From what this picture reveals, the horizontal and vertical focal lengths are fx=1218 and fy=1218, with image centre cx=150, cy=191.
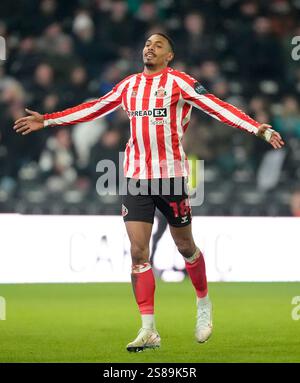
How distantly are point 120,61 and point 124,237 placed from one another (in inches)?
147

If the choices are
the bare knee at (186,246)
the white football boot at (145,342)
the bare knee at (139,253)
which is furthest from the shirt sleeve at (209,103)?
the white football boot at (145,342)

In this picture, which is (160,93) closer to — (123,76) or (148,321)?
(148,321)

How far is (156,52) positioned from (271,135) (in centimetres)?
107

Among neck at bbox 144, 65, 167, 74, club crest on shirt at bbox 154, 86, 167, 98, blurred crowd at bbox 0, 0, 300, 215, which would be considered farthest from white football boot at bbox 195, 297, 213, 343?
blurred crowd at bbox 0, 0, 300, 215

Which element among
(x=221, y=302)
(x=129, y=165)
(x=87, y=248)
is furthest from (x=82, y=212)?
(x=129, y=165)

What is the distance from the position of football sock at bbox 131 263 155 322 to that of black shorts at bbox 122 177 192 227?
36cm

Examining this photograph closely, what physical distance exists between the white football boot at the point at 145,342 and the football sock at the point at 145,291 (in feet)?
0.19

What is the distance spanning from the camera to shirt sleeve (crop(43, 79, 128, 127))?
8.95 metres

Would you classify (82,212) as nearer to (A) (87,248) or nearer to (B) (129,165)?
(A) (87,248)

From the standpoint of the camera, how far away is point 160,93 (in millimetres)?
8727

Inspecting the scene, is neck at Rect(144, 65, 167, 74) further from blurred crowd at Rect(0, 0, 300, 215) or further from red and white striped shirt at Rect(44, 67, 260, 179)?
blurred crowd at Rect(0, 0, 300, 215)

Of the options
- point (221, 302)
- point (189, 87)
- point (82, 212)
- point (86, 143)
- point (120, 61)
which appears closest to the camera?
point (189, 87)

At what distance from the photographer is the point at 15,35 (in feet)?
55.6

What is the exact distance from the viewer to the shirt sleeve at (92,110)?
29.4 ft
